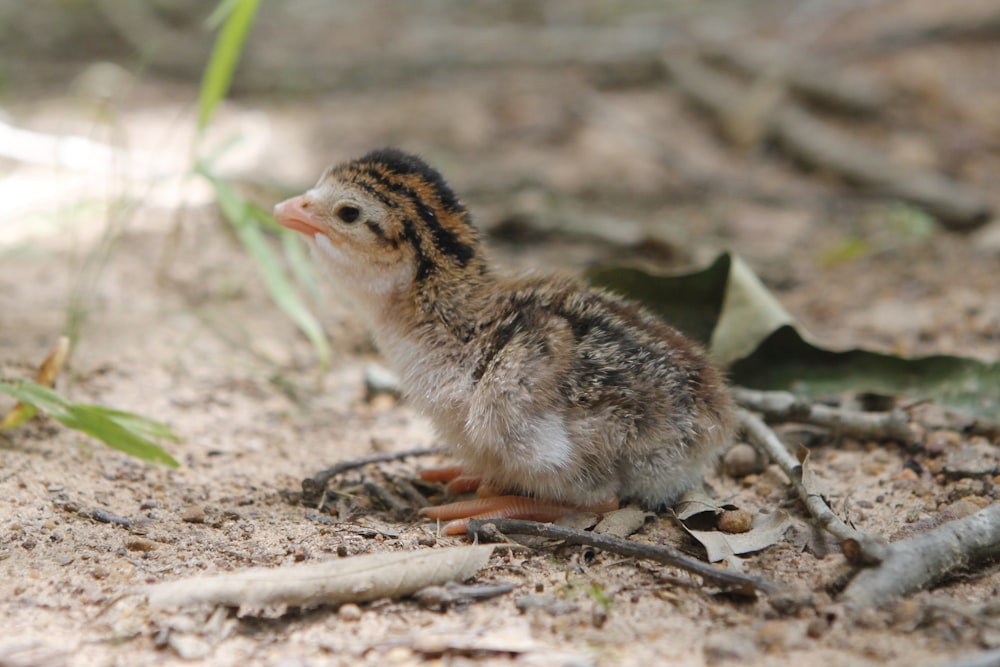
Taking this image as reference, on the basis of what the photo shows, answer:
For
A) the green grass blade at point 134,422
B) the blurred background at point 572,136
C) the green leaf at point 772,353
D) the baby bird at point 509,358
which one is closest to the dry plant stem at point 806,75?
the blurred background at point 572,136

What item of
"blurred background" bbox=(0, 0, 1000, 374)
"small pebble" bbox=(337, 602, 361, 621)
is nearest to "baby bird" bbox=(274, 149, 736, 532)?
"small pebble" bbox=(337, 602, 361, 621)

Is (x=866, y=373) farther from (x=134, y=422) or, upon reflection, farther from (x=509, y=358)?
(x=134, y=422)

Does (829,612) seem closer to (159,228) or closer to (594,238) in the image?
(594,238)

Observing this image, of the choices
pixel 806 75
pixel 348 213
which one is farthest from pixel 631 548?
pixel 806 75

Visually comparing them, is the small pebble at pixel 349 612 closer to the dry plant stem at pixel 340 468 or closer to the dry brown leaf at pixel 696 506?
the dry plant stem at pixel 340 468

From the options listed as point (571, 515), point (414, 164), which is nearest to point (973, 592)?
point (571, 515)

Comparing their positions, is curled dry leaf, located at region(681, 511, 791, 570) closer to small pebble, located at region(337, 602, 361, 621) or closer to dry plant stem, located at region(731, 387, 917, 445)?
dry plant stem, located at region(731, 387, 917, 445)
